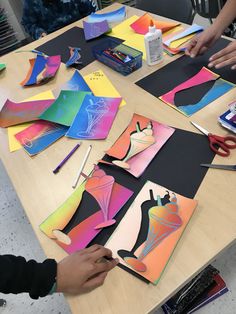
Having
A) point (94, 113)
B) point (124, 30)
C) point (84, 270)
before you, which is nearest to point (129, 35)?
point (124, 30)

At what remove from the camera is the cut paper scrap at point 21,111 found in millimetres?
989

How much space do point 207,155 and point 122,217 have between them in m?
0.28

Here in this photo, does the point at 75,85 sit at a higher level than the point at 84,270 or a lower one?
higher

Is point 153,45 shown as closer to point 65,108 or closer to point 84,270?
point 65,108

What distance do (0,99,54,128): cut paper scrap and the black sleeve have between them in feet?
1.77

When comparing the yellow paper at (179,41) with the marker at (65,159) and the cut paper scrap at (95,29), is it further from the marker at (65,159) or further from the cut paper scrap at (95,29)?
the marker at (65,159)

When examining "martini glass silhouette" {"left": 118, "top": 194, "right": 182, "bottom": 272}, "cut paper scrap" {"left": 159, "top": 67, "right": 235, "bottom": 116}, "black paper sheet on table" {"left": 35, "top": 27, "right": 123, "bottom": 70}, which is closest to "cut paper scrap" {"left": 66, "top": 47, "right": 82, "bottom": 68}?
"black paper sheet on table" {"left": 35, "top": 27, "right": 123, "bottom": 70}

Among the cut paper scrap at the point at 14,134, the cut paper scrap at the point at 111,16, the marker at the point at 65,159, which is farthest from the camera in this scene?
the cut paper scrap at the point at 111,16

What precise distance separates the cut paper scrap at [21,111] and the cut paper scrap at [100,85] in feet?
0.56

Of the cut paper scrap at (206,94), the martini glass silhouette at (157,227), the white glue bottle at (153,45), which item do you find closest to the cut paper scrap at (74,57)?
the white glue bottle at (153,45)

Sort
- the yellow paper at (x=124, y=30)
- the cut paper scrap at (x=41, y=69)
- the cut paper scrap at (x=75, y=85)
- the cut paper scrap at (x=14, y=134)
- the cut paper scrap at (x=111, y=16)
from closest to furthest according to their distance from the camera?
1. the cut paper scrap at (x=14, y=134)
2. the cut paper scrap at (x=75, y=85)
3. the cut paper scrap at (x=41, y=69)
4. the yellow paper at (x=124, y=30)
5. the cut paper scrap at (x=111, y=16)

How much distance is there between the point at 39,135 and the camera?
918 mm

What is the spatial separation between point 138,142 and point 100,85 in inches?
14.8

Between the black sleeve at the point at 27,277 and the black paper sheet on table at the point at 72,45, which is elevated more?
the black paper sheet on table at the point at 72,45
